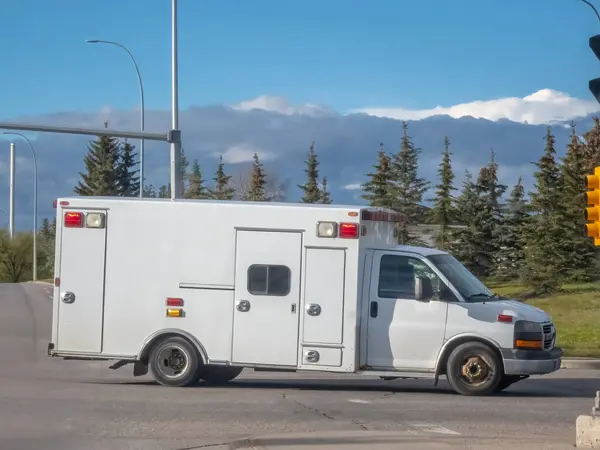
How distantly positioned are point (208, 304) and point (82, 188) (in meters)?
67.1

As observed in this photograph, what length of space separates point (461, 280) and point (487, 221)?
35207mm

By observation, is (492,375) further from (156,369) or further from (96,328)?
(96,328)

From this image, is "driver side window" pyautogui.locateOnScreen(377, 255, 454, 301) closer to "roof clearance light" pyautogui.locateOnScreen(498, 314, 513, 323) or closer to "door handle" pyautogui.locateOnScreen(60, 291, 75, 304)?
"roof clearance light" pyautogui.locateOnScreen(498, 314, 513, 323)

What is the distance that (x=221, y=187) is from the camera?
55.5 metres

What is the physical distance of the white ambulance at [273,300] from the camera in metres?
13.2

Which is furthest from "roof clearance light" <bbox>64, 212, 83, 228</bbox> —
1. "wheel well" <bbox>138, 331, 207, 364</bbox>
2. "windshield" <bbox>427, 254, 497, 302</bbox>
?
"windshield" <bbox>427, 254, 497, 302</bbox>

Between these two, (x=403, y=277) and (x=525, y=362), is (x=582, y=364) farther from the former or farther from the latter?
(x=403, y=277)

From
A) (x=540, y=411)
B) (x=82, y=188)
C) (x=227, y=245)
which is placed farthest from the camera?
(x=82, y=188)

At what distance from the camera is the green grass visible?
2114 centimetres

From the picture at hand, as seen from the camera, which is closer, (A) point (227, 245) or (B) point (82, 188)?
(A) point (227, 245)

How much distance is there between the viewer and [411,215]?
4572cm

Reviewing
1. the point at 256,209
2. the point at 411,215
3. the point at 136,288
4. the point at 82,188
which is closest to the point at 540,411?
the point at 256,209

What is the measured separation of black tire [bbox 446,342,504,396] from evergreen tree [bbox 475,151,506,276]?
3497 cm

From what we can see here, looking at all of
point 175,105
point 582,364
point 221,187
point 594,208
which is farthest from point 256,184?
point 594,208
